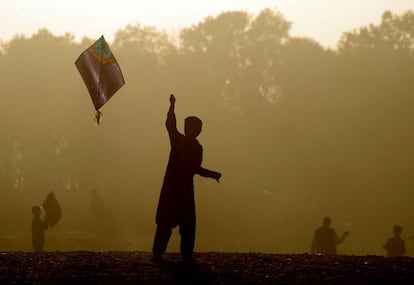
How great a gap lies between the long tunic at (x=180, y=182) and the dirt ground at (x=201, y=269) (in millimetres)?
676

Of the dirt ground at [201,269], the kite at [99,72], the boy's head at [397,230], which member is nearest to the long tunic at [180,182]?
the dirt ground at [201,269]

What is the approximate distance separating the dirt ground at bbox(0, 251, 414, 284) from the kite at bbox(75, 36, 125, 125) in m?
2.69

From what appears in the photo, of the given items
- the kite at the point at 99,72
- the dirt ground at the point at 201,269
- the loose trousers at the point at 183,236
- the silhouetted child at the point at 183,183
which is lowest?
the dirt ground at the point at 201,269

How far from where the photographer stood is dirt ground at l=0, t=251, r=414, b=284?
33.8ft

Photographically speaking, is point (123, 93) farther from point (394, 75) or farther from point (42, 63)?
point (394, 75)

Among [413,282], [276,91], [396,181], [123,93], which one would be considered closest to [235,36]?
[276,91]

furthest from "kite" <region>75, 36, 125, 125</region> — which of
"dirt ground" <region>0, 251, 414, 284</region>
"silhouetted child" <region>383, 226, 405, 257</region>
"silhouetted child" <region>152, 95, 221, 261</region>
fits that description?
"silhouetted child" <region>383, 226, 405, 257</region>

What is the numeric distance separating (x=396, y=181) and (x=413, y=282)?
162ft

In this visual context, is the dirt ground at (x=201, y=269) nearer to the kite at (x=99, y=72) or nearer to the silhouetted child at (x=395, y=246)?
the kite at (x=99, y=72)

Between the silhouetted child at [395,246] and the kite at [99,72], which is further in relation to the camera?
the silhouetted child at [395,246]

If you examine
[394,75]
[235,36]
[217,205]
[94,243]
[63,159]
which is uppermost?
[235,36]

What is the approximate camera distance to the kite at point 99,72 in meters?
14.1

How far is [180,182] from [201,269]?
145cm

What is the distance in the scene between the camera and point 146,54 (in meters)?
74.2
